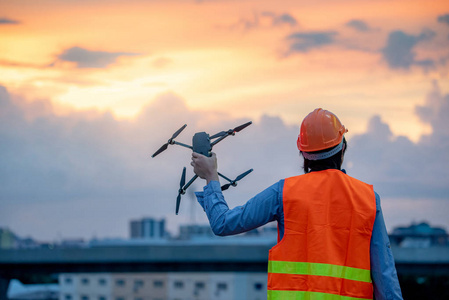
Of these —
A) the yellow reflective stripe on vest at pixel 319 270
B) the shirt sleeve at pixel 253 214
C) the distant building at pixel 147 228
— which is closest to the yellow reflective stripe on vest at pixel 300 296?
the yellow reflective stripe on vest at pixel 319 270

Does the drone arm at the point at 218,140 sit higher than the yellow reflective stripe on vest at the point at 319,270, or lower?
higher

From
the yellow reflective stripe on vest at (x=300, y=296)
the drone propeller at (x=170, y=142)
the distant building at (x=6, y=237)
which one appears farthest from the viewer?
the distant building at (x=6, y=237)

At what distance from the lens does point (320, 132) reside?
4.13 meters

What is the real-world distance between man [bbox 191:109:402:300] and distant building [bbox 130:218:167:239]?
549ft

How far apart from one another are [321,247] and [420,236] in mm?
133465

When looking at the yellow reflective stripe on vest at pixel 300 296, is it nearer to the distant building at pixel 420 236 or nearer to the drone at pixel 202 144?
the drone at pixel 202 144

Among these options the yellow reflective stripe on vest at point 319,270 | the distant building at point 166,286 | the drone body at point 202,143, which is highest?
the drone body at point 202,143

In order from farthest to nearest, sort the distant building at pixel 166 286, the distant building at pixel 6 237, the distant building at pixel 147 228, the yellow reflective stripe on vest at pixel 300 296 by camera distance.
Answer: the distant building at pixel 147 228 < the distant building at pixel 6 237 < the distant building at pixel 166 286 < the yellow reflective stripe on vest at pixel 300 296

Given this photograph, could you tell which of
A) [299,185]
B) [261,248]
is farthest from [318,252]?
[261,248]

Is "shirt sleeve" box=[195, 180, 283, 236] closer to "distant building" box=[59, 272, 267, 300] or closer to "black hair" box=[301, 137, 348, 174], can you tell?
"black hair" box=[301, 137, 348, 174]

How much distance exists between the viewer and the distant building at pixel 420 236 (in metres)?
130

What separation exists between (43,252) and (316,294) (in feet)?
136

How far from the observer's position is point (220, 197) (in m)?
4.17

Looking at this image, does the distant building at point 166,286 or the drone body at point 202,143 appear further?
the distant building at point 166,286
